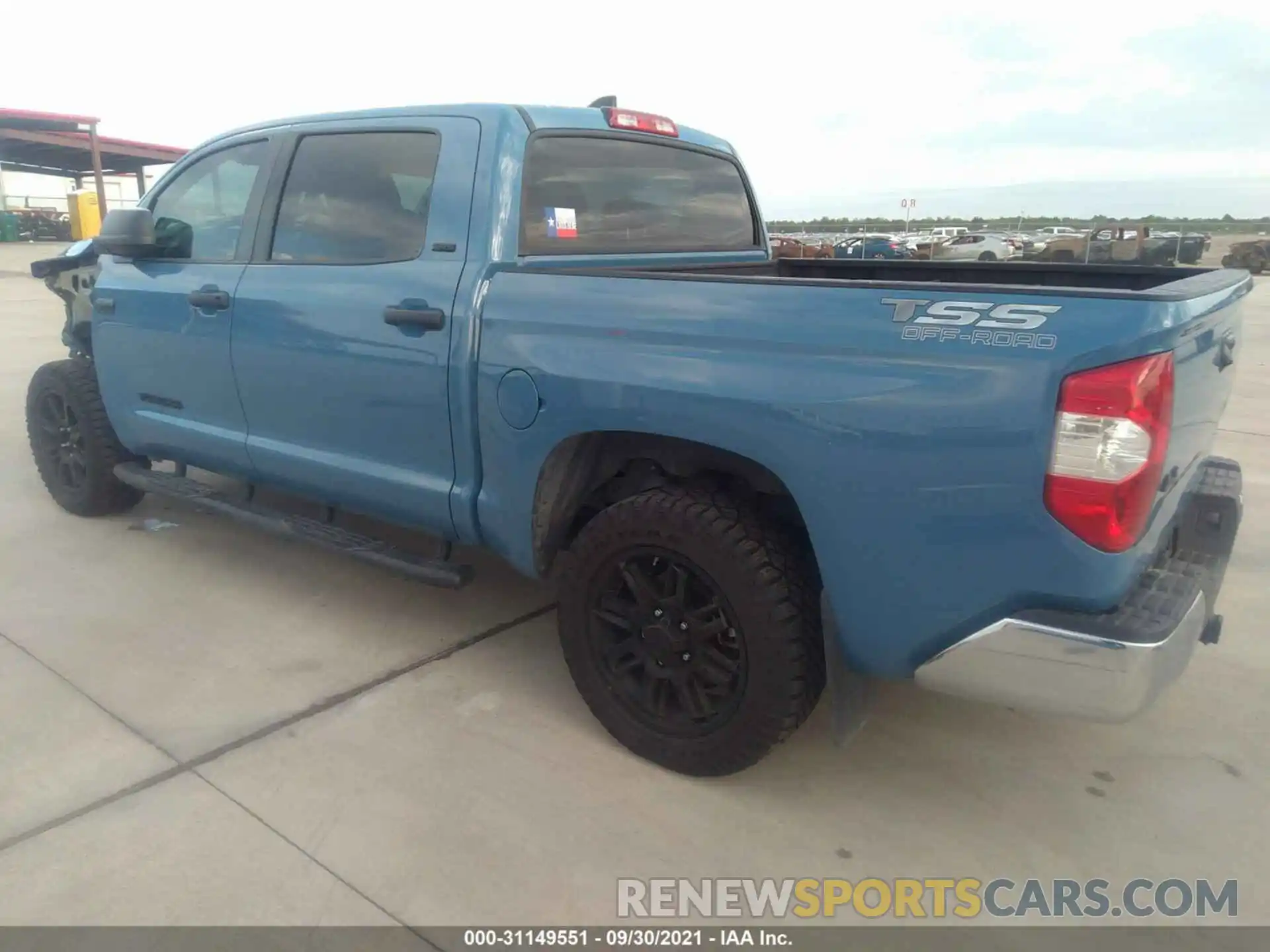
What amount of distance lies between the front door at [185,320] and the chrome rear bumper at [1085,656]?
2872mm

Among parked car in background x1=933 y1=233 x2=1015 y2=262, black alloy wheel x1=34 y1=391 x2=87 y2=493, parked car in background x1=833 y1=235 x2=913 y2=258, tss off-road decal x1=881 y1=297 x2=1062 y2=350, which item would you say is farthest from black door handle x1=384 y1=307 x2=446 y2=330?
parked car in background x1=933 y1=233 x2=1015 y2=262

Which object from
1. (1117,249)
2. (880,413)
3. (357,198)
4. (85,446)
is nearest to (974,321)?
(880,413)

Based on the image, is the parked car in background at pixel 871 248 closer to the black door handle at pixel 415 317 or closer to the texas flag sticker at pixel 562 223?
the texas flag sticker at pixel 562 223

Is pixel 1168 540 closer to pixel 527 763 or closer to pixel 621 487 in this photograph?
pixel 621 487

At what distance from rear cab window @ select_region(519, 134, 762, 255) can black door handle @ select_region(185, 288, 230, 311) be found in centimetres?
135

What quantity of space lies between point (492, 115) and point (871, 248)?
2906 centimetres

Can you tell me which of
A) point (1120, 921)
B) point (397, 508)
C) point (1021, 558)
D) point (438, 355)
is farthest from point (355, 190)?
point (1120, 921)

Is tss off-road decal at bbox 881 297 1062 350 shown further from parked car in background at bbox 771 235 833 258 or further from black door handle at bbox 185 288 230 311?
parked car in background at bbox 771 235 833 258

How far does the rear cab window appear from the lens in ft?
10.4

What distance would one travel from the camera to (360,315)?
3.18 m

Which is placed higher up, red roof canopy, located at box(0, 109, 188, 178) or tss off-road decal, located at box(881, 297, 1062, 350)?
red roof canopy, located at box(0, 109, 188, 178)

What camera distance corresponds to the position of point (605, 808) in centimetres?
263

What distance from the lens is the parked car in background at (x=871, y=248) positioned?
28219 millimetres

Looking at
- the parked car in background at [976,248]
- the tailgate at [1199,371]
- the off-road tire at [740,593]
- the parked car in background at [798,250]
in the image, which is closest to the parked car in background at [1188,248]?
the parked car in background at [976,248]
